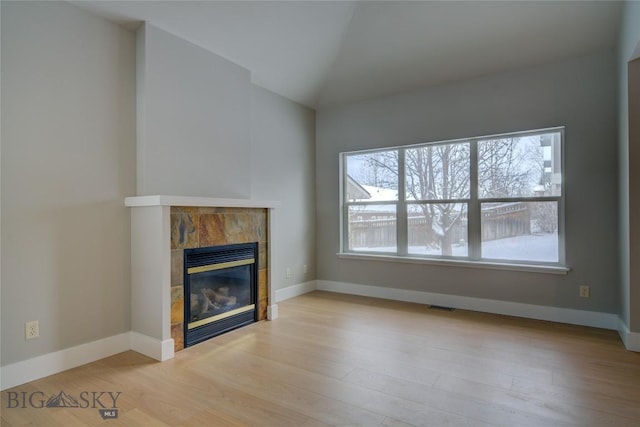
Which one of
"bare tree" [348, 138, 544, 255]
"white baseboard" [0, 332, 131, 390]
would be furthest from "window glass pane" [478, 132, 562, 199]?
"white baseboard" [0, 332, 131, 390]

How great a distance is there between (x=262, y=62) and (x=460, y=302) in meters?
3.57

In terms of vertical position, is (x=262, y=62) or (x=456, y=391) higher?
(x=262, y=62)

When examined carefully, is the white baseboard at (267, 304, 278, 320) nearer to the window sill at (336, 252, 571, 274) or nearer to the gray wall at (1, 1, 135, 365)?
the gray wall at (1, 1, 135, 365)

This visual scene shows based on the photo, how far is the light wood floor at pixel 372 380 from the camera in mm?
1938

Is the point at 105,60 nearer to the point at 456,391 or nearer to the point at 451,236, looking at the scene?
the point at 456,391

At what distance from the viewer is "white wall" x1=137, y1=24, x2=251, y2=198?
3.01m

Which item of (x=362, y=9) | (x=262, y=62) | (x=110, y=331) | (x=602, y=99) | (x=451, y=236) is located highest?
(x=362, y=9)

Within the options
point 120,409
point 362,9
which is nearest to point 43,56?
point 120,409

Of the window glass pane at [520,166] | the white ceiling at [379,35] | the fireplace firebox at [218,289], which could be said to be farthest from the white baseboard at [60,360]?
the window glass pane at [520,166]

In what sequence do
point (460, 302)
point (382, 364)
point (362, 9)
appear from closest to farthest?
point (382, 364), point (362, 9), point (460, 302)

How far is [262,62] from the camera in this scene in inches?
153

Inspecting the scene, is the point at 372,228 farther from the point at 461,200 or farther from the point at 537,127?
the point at 537,127

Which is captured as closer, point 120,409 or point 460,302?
point 120,409

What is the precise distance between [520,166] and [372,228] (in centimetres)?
192
